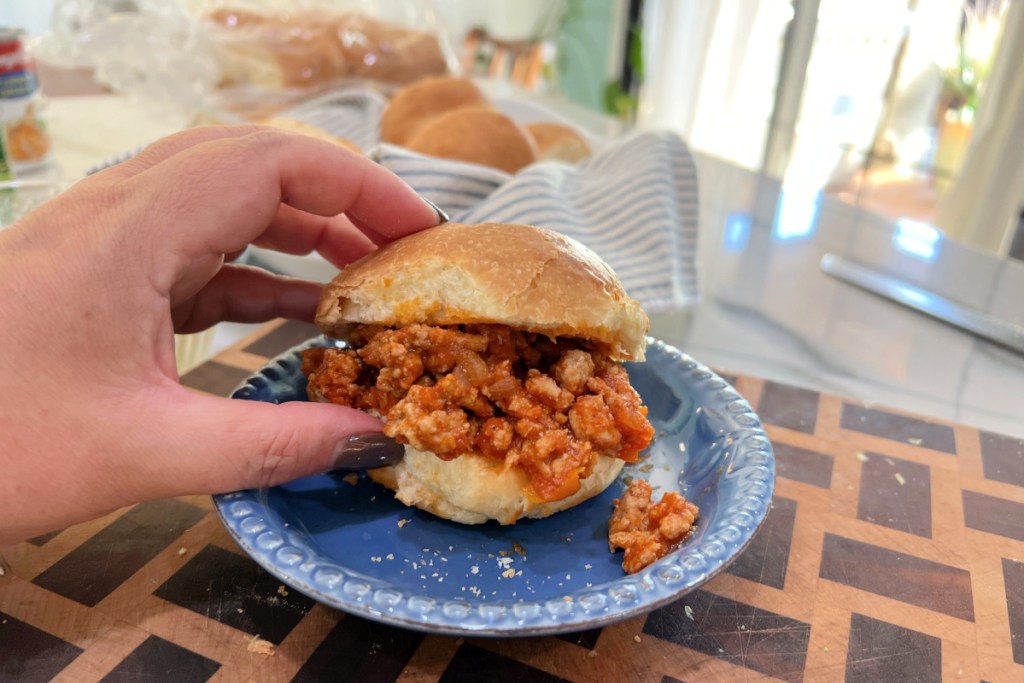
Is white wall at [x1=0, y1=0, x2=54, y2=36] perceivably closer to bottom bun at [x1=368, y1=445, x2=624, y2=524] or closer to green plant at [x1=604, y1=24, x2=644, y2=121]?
green plant at [x1=604, y1=24, x2=644, y2=121]

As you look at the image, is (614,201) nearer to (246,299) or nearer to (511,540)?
(246,299)

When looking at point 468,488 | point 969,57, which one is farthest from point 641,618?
point 969,57

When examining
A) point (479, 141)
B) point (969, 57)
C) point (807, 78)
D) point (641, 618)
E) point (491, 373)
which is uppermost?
point (969, 57)

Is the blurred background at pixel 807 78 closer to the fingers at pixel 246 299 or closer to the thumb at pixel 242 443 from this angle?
the fingers at pixel 246 299

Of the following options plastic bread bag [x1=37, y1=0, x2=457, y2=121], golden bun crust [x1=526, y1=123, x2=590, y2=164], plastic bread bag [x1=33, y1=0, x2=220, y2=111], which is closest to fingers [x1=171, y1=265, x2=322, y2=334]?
golden bun crust [x1=526, y1=123, x2=590, y2=164]

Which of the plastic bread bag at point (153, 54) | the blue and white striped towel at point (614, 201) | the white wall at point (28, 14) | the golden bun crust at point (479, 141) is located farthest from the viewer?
the white wall at point (28, 14)

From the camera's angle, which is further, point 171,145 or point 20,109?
point 20,109

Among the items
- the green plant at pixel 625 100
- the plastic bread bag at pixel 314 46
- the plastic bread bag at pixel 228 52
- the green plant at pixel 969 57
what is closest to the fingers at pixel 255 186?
the plastic bread bag at pixel 228 52
